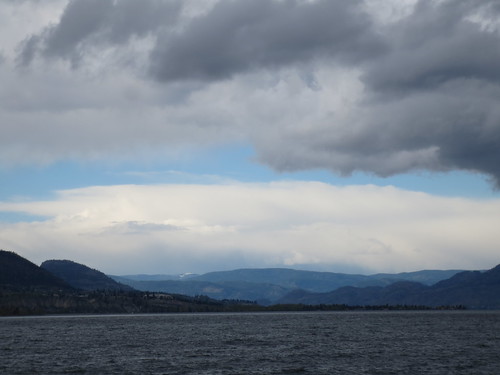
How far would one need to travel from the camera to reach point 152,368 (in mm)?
139000

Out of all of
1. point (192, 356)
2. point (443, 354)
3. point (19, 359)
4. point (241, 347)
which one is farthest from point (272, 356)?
point (19, 359)

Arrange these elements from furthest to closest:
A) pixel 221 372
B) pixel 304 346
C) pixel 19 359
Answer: pixel 304 346 < pixel 19 359 < pixel 221 372

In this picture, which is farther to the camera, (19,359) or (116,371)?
(19,359)

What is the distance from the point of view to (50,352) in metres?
186

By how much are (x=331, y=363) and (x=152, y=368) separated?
39903mm

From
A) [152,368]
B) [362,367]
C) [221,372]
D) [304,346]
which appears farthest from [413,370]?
[304,346]

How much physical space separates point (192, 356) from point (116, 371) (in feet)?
118

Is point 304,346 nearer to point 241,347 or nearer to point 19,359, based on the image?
point 241,347

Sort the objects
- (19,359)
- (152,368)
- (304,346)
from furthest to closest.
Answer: (304,346), (19,359), (152,368)

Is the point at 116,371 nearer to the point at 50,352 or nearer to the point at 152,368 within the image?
the point at 152,368

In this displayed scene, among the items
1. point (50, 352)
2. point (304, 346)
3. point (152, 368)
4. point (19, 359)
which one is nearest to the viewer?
point (152, 368)

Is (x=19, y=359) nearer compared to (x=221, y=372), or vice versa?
(x=221, y=372)

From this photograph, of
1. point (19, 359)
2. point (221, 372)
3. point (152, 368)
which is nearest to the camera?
point (221, 372)

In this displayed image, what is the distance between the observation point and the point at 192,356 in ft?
547
